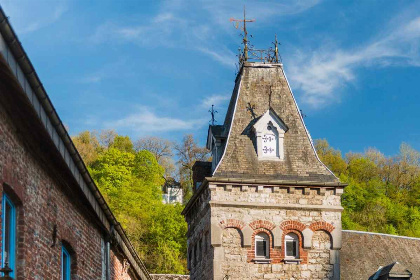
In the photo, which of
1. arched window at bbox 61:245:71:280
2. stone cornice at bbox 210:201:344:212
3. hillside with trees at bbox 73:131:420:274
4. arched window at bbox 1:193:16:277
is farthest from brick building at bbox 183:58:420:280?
hillside with trees at bbox 73:131:420:274

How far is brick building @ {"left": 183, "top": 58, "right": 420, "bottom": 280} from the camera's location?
29.9 m

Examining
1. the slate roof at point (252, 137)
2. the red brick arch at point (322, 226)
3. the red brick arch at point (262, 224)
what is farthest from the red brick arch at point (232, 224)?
the red brick arch at point (322, 226)

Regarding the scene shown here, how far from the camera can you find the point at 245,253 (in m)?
29.8

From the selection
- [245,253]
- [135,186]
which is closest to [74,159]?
[245,253]

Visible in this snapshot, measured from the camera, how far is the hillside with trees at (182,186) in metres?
65.8

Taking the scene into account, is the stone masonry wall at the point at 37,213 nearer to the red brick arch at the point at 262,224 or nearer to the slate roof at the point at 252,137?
the red brick arch at the point at 262,224

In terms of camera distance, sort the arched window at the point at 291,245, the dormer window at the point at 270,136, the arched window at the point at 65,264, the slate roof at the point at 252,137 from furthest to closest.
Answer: the dormer window at the point at 270,136 → the slate roof at the point at 252,137 → the arched window at the point at 291,245 → the arched window at the point at 65,264

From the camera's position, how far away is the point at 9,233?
36.8ft

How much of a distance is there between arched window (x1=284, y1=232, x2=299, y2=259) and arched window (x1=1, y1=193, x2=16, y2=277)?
19649 millimetres

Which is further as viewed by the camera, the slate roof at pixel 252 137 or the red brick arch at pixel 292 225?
the slate roof at pixel 252 137

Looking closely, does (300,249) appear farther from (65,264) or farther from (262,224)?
(65,264)

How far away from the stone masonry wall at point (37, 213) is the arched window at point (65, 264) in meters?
0.11

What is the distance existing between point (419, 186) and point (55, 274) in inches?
2512

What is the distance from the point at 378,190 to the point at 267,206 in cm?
4458
